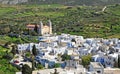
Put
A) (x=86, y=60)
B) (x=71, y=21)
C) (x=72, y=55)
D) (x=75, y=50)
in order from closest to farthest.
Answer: (x=86, y=60) < (x=72, y=55) < (x=75, y=50) < (x=71, y=21)

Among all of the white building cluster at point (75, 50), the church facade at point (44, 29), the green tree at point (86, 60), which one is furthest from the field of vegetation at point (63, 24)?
the green tree at point (86, 60)

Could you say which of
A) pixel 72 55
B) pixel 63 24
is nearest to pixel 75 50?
pixel 72 55

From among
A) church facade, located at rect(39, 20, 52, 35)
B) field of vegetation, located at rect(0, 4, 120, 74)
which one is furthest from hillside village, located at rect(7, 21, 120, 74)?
→ church facade, located at rect(39, 20, 52, 35)

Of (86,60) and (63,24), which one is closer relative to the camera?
(86,60)

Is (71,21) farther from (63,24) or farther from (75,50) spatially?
(75,50)

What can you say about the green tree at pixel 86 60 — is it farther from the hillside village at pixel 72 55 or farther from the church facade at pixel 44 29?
the church facade at pixel 44 29

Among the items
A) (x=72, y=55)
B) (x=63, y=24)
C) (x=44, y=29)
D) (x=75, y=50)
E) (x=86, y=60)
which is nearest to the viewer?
(x=86, y=60)

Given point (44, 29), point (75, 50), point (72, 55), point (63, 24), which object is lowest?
point (63, 24)
